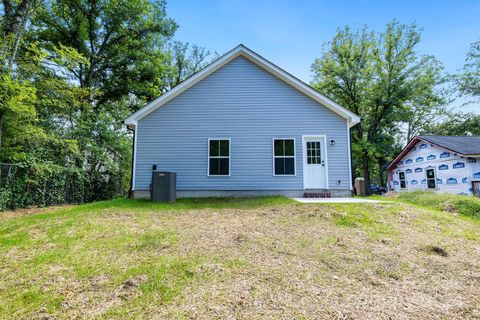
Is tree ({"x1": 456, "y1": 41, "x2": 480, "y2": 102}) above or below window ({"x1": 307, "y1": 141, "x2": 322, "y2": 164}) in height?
above

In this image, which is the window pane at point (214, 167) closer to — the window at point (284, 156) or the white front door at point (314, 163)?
Result: the window at point (284, 156)

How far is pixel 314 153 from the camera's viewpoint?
884cm

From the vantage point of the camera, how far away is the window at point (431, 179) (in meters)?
15.2

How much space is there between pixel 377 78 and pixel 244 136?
17.1 metres

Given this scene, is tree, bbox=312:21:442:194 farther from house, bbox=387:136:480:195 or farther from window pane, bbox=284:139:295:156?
window pane, bbox=284:139:295:156

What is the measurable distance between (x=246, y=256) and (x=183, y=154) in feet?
20.1

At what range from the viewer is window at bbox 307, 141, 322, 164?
28.8 ft

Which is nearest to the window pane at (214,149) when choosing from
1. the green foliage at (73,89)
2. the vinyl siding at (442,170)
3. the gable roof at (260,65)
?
the gable roof at (260,65)

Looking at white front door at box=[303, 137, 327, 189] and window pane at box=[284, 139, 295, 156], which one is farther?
window pane at box=[284, 139, 295, 156]

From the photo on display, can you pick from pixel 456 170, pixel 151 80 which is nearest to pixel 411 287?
pixel 456 170

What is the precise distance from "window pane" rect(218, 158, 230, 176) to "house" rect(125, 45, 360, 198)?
4 centimetres

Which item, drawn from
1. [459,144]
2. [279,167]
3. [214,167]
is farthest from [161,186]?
[459,144]

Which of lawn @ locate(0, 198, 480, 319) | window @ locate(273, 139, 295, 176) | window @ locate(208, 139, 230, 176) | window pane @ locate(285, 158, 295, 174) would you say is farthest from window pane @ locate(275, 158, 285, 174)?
lawn @ locate(0, 198, 480, 319)

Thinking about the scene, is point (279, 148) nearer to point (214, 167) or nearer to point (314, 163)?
point (314, 163)
